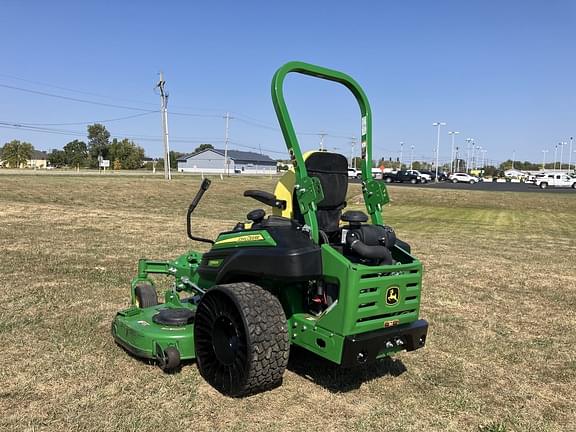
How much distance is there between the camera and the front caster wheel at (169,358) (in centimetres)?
411

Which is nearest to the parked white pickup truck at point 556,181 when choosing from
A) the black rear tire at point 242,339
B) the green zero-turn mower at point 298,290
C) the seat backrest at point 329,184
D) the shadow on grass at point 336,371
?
the shadow on grass at point 336,371

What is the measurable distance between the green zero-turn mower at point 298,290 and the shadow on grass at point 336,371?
0.55m

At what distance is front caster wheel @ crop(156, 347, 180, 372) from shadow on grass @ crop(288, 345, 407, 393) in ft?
3.30

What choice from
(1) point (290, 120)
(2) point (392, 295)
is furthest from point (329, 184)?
(2) point (392, 295)

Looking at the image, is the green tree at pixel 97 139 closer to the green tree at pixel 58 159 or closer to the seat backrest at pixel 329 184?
the green tree at pixel 58 159

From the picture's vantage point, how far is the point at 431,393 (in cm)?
419

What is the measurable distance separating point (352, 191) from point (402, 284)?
29.7 metres

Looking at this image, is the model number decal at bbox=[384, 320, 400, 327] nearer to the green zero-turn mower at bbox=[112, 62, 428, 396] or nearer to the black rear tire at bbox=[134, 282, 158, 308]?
the green zero-turn mower at bbox=[112, 62, 428, 396]

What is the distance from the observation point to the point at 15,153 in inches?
3856

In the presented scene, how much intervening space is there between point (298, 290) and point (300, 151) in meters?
1.09

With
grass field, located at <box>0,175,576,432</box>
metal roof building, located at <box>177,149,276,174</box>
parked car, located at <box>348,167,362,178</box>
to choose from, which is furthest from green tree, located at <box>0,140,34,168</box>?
grass field, located at <box>0,175,576,432</box>

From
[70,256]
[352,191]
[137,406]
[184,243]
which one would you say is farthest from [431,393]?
[352,191]

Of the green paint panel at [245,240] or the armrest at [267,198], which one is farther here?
the armrest at [267,198]

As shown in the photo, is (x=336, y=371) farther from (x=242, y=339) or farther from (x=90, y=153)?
(x=90, y=153)
